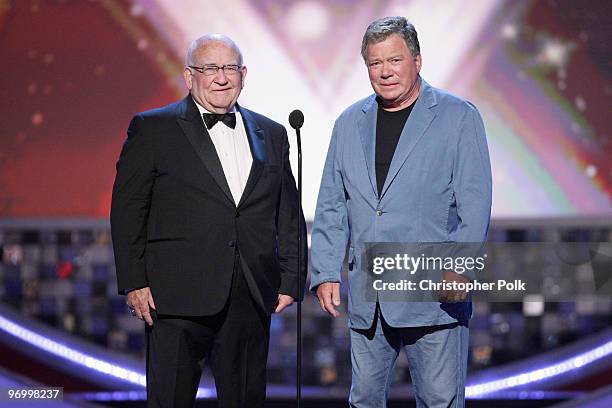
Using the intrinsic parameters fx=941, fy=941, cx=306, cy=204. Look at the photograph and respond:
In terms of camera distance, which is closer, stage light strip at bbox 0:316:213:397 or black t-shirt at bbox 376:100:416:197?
black t-shirt at bbox 376:100:416:197

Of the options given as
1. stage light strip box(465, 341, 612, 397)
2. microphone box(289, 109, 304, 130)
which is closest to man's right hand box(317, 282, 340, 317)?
microphone box(289, 109, 304, 130)

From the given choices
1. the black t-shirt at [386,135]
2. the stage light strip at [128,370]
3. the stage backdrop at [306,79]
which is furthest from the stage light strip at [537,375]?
the black t-shirt at [386,135]

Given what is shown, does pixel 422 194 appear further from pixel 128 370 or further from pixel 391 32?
pixel 128 370

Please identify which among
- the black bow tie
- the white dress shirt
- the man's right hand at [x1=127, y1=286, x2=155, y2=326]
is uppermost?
the black bow tie

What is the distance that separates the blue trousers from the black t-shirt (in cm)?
45

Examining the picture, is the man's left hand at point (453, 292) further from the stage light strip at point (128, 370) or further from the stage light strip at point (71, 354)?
the stage light strip at point (71, 354)

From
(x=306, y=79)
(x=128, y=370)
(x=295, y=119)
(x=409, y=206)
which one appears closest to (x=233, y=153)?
(x=295, y=119)

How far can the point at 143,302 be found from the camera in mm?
3035

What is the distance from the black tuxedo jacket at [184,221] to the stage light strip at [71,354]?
184 centimetres

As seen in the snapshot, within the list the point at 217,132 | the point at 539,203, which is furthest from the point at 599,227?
the point at 217,132

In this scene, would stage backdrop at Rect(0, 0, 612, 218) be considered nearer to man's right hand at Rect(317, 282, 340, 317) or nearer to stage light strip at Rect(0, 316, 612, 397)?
stage light strip at Rect(0, 316, 612, 397)

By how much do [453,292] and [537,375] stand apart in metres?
2.12

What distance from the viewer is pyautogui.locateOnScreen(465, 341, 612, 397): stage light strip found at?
4.73 m

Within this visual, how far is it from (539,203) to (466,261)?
5.73 feet
